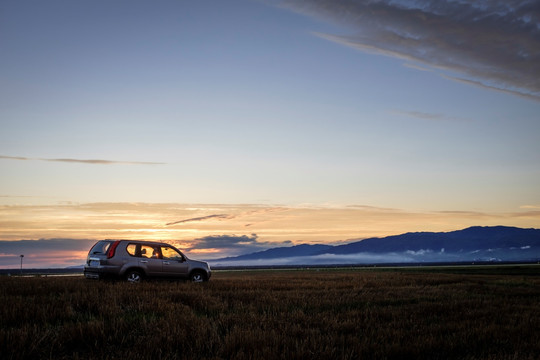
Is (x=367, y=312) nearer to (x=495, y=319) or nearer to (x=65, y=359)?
(x=495, y=319)

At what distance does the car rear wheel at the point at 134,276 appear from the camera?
69.9ft

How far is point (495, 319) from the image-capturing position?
11.3 meters

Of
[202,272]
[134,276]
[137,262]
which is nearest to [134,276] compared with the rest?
[134,276]

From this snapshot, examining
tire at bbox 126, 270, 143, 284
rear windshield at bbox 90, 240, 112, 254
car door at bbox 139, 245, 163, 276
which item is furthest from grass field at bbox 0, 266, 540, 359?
rear windshield at bbox 90, 240, 112, 254

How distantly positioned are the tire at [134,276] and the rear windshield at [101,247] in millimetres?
1483

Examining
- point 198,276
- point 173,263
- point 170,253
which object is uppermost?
point 170,253

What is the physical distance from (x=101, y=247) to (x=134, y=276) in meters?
2.11

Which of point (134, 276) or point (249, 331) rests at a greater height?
point (249, 331)

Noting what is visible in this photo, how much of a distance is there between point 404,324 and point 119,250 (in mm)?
14773

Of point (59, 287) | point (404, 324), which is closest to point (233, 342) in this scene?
point (404, 324)

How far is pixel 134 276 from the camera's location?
21.5 m

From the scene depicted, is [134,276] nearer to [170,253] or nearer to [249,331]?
[170,253]

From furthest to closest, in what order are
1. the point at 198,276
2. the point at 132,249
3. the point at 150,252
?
the point at 198,276 < the point at 150,252 < the point at 132,249

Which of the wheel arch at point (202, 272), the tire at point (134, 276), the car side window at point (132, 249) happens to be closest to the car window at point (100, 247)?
the car side window at point (132, 249)
